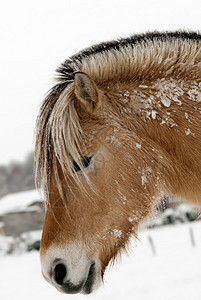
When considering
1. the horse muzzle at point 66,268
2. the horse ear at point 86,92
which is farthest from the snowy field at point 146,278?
the horse ear at point 86,92

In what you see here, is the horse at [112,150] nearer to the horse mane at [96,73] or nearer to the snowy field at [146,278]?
the horse mane at [96,73]

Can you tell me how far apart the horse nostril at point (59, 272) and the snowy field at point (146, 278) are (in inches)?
100

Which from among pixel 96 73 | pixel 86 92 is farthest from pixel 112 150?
pixel 96 73

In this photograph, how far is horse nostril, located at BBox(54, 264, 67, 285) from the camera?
6.74 feet

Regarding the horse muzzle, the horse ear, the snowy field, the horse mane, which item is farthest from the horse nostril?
the snowy field

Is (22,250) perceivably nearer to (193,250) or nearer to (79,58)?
(193,250)

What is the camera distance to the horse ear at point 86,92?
2035mm

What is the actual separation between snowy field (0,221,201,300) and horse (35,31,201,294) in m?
2.58

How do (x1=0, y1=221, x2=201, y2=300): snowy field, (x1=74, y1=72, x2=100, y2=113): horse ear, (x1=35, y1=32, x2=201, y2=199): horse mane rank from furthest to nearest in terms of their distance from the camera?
1. (x1=0, y1=221, x2=201, y2=300): snowy field
2. (x1=35, y1=32, x2=201, y2=199): horse mane
3. (x1=74, y1=72, x2=100, y2=113): horse ear

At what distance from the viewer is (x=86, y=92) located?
6.97 feet

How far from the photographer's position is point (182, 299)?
5.34 m

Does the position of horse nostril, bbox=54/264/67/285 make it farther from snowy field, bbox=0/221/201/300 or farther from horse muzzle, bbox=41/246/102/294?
snowy field, bbox=0/221/201/300

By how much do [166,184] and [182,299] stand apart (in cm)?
403

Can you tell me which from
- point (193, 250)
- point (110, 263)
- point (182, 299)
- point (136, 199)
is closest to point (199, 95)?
point (136, 199)
